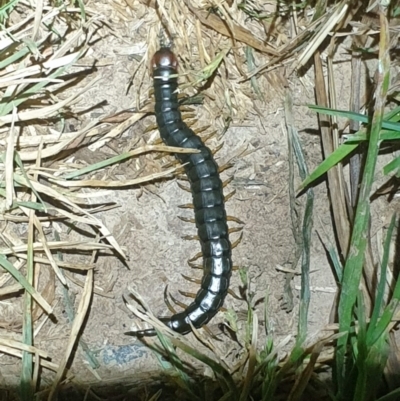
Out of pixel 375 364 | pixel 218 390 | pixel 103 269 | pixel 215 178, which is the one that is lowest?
pixel 218 390

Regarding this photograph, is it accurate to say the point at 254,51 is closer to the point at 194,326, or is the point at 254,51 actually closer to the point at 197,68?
the point at 197,68

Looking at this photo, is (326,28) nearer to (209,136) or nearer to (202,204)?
(209,136)

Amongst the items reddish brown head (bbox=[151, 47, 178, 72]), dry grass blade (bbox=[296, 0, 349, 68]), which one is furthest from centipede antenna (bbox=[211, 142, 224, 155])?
dry grass blade (bbox=[296, 0, 349, 68])

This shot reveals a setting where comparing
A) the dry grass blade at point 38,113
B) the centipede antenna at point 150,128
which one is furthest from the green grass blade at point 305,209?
the dry grass blade at point 38,113

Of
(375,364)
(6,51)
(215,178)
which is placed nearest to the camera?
(375,364)

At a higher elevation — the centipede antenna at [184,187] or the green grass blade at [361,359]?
the centipede antenna at [184,187]

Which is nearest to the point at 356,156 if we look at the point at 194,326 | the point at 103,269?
the point at 194,326

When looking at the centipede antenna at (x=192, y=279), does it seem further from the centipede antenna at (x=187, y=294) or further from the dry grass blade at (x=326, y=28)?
the dry grass blade at (x=326, y=28)
